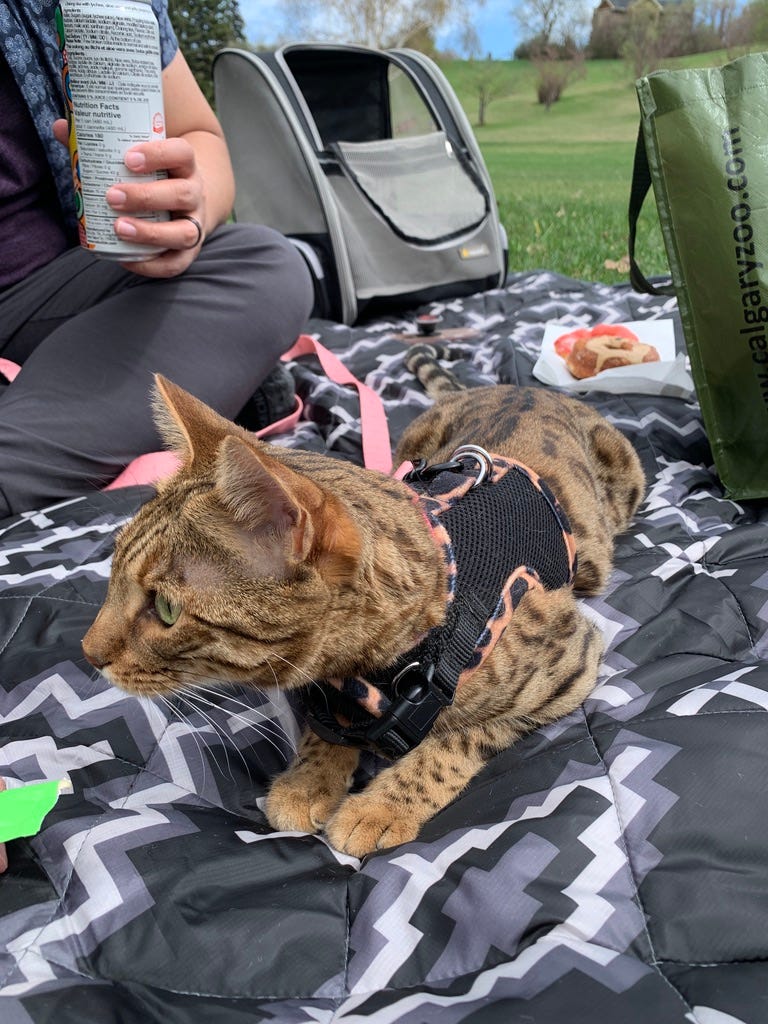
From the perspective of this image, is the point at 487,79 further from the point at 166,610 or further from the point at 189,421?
the point at 166,610

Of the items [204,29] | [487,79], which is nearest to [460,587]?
[204,29]

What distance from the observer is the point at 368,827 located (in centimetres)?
128

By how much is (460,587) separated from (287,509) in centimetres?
38

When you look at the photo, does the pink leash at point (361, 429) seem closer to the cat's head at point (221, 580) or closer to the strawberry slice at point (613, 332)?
the cat's head at point (221, 580)

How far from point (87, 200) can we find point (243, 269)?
80cm

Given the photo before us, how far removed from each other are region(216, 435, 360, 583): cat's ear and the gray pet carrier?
297 cm

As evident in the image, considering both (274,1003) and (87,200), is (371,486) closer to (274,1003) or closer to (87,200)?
(274,1003)

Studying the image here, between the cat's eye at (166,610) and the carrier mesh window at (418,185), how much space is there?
3.28 meters

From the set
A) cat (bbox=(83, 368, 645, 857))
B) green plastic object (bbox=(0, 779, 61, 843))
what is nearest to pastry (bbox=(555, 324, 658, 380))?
cat (bbox=(83, 368, 645, 857))

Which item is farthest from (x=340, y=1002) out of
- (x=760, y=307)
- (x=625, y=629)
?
(x=760, y=307)

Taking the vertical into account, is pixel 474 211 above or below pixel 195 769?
above

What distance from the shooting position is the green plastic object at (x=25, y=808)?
1126 mm

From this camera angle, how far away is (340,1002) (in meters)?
0.99

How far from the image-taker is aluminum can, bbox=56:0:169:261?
1.66 meters
